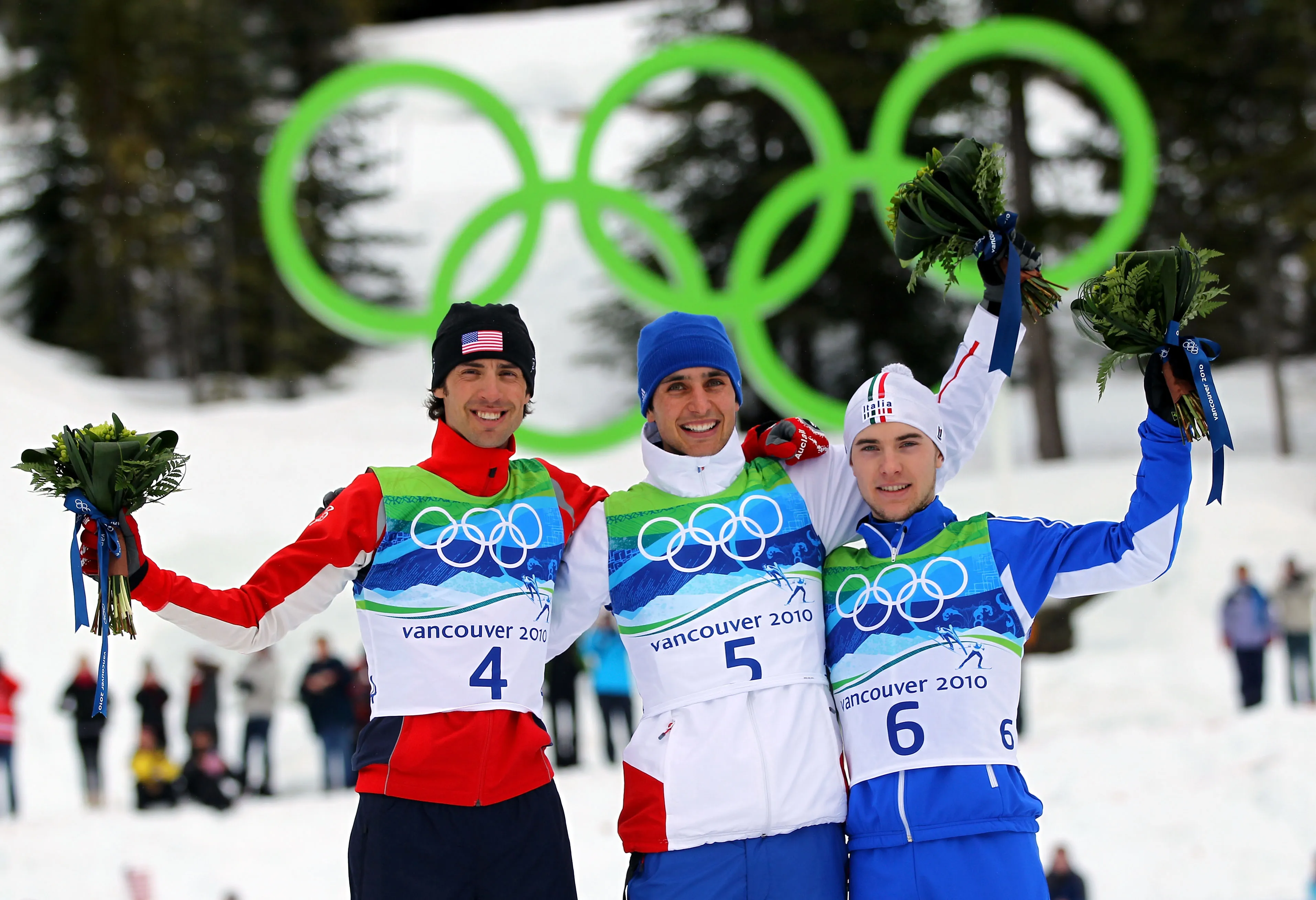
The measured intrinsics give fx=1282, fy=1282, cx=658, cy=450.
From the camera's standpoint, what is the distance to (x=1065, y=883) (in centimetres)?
605

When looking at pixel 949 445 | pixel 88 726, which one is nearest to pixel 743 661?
pixel 949 445

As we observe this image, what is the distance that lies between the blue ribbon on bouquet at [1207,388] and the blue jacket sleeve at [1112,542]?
0.20 ft

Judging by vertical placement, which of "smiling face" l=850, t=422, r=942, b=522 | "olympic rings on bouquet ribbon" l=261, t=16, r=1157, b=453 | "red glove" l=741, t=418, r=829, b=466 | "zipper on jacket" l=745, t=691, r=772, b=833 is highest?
"olympic rings on bouquet ribbon" l=261, t=16, r=1157, b=453

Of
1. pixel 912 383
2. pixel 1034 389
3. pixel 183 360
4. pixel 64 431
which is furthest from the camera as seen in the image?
pixel 183 360

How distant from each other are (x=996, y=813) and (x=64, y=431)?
207cm

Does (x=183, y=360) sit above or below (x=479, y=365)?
above

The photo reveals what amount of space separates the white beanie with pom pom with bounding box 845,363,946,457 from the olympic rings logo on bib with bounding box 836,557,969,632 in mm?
297

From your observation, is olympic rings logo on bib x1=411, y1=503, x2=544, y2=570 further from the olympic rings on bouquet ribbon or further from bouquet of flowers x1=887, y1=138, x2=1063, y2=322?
the olympic rings on bouquet ribbon

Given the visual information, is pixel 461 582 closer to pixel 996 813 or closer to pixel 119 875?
pixel 996 813

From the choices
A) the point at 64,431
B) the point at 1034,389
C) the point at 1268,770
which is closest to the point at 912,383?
the point at 64,431

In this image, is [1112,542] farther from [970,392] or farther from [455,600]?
[455,600]

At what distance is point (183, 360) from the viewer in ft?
77.0

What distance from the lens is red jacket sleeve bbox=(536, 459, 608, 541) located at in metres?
2.96

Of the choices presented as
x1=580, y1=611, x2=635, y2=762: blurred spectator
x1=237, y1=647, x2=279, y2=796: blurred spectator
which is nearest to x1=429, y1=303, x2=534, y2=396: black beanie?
x1=580, y1=611, x2=635, y2=762: blurred spectator
